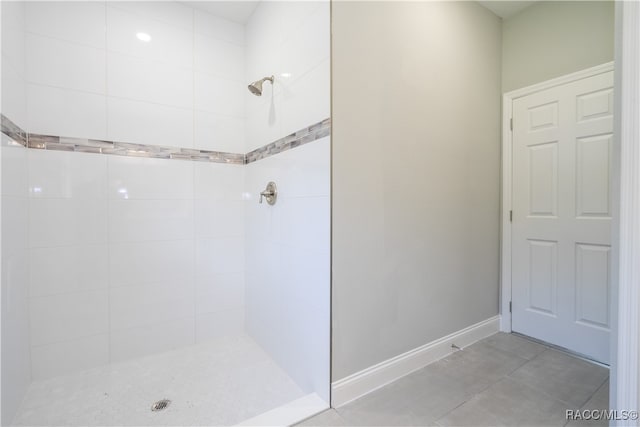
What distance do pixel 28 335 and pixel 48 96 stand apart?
1502 mm

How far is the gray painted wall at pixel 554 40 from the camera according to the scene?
1.93 metres

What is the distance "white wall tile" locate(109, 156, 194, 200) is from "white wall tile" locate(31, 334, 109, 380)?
101 cm

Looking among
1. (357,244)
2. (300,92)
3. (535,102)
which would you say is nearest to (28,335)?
(357,244)

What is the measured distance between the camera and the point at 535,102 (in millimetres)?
2256

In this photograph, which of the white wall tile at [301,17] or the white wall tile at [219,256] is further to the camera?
the white wall tile at [219,256]

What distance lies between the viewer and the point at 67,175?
1.84 metres

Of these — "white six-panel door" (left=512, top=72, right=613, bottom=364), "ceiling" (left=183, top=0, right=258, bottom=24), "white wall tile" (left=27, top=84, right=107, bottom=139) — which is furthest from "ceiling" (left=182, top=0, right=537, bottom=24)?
"white wall tile" (left=27, top=84, right=107, bottom=139)

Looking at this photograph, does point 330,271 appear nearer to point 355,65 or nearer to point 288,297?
point 288,297

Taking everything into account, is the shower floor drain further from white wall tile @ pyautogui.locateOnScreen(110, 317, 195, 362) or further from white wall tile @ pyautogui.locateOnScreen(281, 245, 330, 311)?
white wall tile @ pyautogui.locateOnScreen(281, 245, 330, 311)

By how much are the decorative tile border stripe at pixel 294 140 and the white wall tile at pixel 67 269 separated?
127 centimetres

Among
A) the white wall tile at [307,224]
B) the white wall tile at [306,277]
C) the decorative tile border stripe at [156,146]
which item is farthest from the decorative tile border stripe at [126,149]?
the white wall tile at [306,277]

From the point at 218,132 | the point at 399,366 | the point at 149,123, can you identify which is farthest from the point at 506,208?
the point at 149,123

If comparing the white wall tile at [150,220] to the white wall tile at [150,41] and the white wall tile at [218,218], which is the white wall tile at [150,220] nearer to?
the white wall tile at [218,218]

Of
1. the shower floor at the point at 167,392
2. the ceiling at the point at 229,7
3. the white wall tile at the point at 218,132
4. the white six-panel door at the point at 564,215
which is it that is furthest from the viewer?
the white wall tile at the point at 218,132
